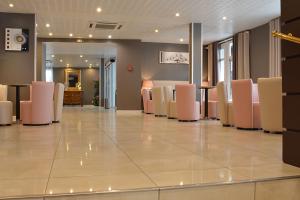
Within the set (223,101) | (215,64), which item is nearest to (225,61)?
(215,64)

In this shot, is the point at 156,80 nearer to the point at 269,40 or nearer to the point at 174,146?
the point at 269,40

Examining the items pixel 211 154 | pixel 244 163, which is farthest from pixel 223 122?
pixel 244 163

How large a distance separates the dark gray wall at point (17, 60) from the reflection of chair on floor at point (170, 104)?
3.92 metres

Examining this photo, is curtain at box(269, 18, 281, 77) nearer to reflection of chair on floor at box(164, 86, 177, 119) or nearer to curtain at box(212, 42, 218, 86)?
reflection of chair on floor at box(164, 86, 177, 119)

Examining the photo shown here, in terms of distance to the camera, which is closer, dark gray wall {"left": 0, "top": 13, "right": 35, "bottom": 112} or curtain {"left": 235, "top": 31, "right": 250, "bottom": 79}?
dark gray wall {"left": 0, "top": 13, "right": 35, "bottom": 112}

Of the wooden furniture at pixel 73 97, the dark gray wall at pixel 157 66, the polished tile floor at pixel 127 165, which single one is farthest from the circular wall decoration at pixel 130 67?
the polished tile floor at pixel 127 165

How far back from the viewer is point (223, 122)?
6.94m

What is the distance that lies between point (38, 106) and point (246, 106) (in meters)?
4.24

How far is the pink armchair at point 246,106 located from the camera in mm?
6059

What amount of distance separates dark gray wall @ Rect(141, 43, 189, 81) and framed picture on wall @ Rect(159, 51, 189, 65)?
137mm

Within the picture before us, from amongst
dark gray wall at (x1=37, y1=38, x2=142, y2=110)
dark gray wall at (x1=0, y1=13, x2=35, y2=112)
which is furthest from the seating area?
dark gray wall at (x1=37, y1=38, x2=142, y2=110)

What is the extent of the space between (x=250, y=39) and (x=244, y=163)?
987 centimetres

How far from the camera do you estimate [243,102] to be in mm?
6164

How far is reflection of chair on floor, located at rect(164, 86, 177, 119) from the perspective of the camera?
30.1 ft
